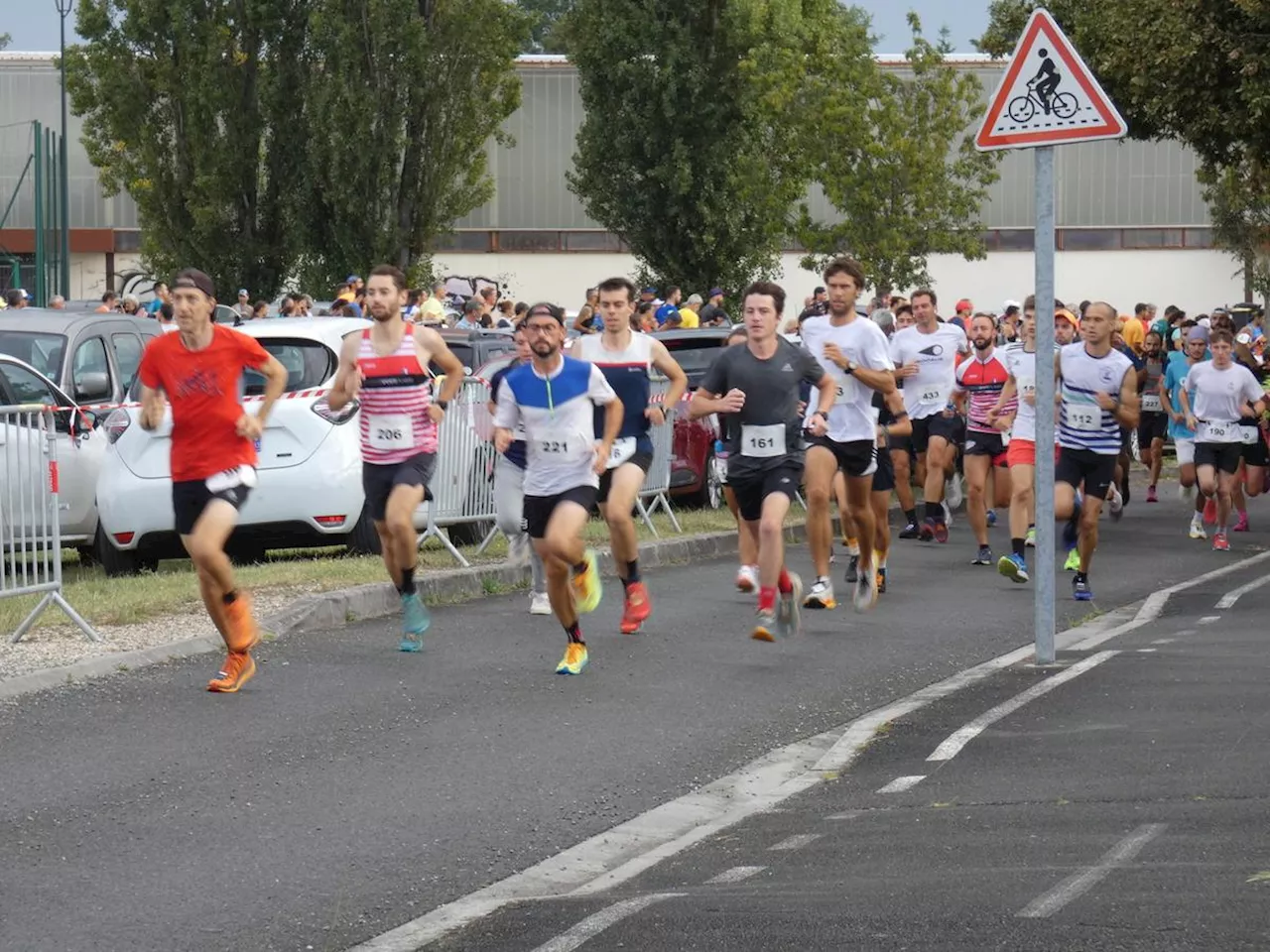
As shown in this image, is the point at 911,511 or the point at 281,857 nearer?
the point at 281,857

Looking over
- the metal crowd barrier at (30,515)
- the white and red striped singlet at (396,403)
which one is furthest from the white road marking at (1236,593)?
the metal crowd barrier at (30,515)

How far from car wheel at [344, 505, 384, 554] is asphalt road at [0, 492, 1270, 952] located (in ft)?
4.91

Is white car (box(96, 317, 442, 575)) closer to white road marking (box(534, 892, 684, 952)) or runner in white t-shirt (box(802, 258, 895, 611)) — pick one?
runner in white t-shirt (box(802, 258, 895, 611))

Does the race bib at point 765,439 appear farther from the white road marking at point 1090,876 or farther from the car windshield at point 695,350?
the car windshield at point 695,350

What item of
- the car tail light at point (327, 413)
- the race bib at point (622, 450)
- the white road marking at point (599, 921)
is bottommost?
the white road marking at point (599, 921)

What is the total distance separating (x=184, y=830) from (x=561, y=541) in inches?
150

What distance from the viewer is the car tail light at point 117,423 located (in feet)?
51.1

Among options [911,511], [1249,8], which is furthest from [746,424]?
[1249,8]

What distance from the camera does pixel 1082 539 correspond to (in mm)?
15562

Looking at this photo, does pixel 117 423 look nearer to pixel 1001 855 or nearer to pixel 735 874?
pixel 735 874

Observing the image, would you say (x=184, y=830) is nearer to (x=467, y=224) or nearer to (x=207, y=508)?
(x=207, y=508)

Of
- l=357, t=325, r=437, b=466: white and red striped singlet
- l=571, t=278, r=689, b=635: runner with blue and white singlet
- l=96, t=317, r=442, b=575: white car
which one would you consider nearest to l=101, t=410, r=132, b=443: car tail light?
l=96, t=317, r=442, b=575: white car

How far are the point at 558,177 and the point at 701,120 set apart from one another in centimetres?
1616

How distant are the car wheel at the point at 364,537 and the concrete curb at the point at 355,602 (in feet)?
2.82
